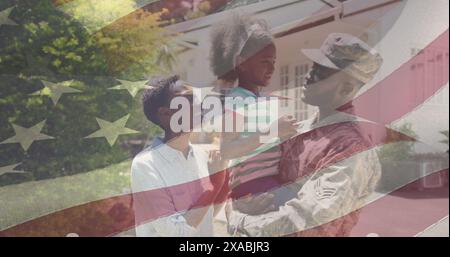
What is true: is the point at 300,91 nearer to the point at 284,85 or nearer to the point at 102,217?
the point at 284,85

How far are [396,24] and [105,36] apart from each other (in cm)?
136

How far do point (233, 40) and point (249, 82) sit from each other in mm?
208

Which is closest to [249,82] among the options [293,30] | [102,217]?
[293,30]

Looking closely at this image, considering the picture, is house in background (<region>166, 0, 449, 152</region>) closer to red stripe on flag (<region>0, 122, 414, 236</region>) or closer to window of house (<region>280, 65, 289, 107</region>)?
window of house (<region>280, 65, 289, 107</region>)

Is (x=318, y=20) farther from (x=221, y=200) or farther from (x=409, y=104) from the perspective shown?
(x=221, y=200)

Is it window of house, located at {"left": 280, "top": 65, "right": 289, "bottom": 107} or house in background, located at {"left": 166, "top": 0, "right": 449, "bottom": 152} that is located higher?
house in background, located at {"left": 166, "top": 0, "right": 449, "bottom": 152}

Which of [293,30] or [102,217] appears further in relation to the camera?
[102,217]

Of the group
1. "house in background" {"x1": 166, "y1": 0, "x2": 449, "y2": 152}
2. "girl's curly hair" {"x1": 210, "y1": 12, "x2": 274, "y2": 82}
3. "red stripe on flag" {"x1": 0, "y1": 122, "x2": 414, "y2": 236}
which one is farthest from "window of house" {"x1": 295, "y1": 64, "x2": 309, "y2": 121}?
"red stripe on flag" {"x1": 0, "y1": 122, "x2": 414, "y2": 236}

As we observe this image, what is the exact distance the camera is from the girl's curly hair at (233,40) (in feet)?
5.60

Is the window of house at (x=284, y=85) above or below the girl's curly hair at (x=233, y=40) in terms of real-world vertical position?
below
